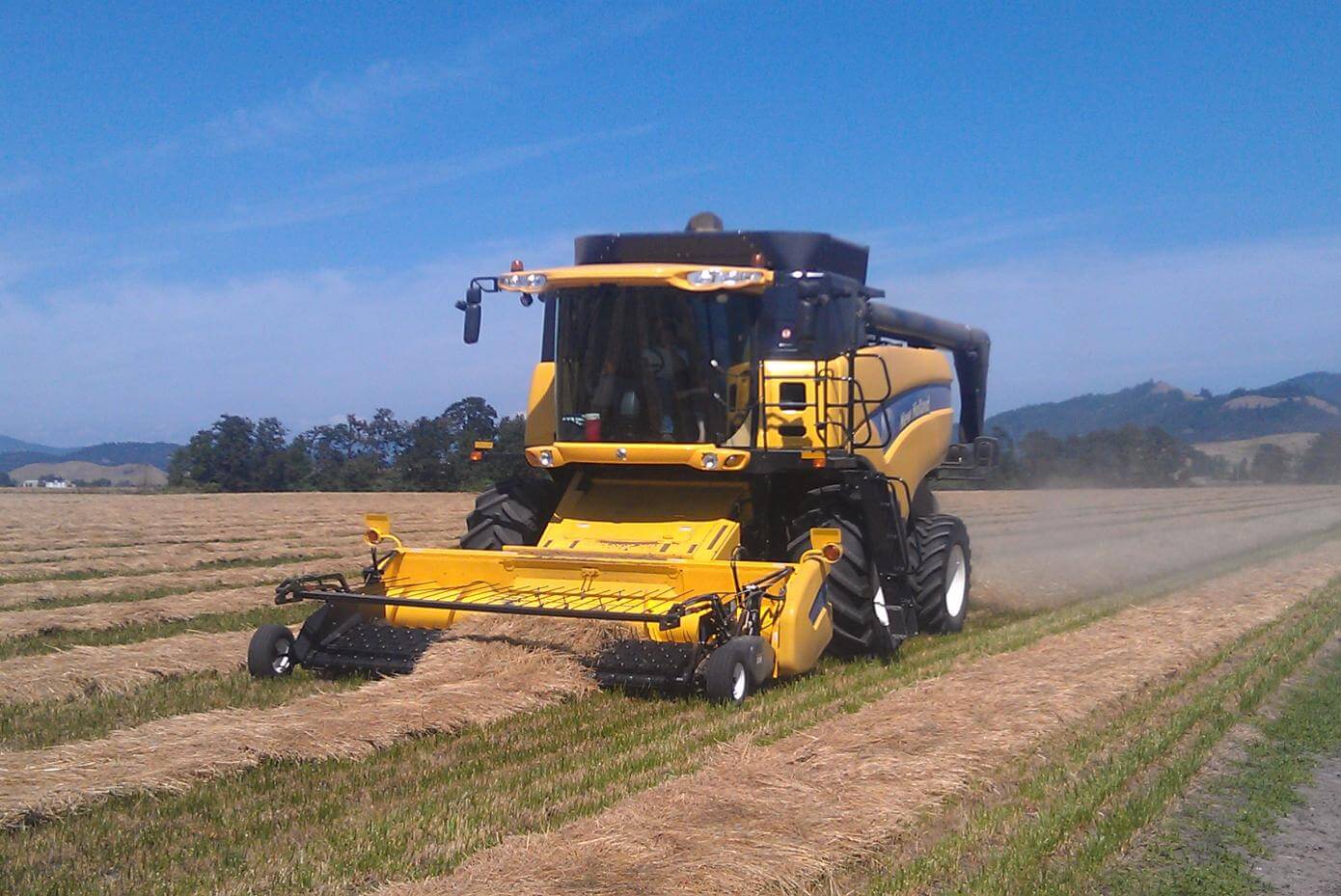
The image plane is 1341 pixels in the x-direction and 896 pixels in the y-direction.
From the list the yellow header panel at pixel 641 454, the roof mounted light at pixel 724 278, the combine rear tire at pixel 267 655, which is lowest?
the combine rear tire at pixel 267 655

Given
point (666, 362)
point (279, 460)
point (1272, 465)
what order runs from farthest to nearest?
point (1272, 465), point (279, 460), point (666, 362)

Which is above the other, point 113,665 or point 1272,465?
point 1272,465

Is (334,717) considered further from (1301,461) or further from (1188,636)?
(1301,461)

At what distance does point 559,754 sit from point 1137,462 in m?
40.5

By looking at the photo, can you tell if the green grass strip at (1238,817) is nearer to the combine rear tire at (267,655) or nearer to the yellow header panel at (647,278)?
the yellow header panel at (647,278)

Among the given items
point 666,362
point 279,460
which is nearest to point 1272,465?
point 279,460

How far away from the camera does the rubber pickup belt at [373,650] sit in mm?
7875

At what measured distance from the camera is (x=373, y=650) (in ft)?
26.3

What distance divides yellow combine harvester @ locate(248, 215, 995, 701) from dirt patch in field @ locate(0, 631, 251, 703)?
2.30 ft

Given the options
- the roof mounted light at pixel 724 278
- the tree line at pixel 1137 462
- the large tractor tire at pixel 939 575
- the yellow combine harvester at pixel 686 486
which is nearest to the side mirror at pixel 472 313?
the yellow combine harvester at pixel 686 486

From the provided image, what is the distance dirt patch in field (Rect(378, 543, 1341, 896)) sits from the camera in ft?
13.9

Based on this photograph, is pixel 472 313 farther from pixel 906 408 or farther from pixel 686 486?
pixel 906 408

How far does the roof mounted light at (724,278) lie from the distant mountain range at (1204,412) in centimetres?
7569

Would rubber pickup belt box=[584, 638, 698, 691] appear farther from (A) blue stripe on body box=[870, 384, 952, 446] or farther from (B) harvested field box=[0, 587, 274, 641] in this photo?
(B) harvested field box=[0, 587, 274, 641]
